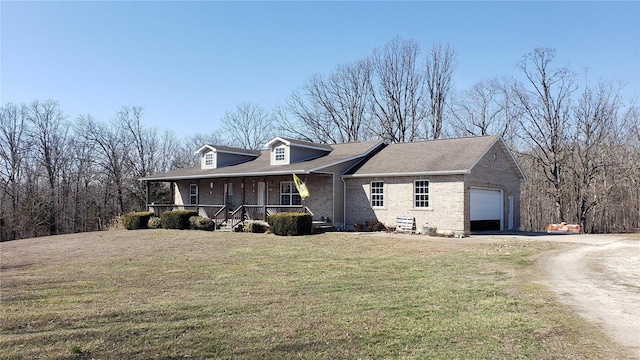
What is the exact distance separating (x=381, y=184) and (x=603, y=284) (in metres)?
14.5

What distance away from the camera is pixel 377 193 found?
24234 mm

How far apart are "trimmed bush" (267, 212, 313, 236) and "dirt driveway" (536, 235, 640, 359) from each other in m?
11.0

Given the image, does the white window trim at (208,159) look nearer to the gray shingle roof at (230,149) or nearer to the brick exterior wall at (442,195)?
the gray shingle roof at (230,149)

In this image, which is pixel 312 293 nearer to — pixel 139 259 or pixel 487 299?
pixel 487 299

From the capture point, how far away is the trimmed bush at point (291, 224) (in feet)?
71.6

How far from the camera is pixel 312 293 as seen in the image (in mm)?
9219

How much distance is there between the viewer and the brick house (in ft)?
71.5

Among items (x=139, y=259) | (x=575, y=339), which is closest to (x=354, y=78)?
(x=139, y=259)

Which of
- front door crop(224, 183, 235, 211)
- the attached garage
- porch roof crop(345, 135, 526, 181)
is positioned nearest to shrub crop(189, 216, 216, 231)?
front door crop(224, 183, 235, 211)

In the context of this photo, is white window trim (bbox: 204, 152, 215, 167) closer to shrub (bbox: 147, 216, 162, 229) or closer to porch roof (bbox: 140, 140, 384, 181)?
porch roof (bbox: 140, 140, 384, 181)

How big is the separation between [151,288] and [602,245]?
16.6 meters

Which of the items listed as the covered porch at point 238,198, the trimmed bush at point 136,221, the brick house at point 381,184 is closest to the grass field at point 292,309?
the brick house at point 381,184

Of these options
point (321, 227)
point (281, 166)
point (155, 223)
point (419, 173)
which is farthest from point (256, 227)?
point (419, 173)

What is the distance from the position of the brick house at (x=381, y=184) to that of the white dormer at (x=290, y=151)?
0.19 feet
